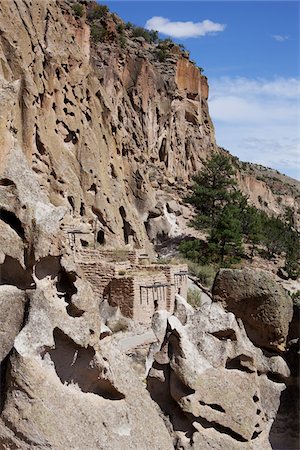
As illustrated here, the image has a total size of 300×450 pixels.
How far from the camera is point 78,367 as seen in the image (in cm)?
373

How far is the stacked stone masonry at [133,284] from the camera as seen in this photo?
646 inches

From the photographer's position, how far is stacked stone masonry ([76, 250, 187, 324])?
16.4 metres

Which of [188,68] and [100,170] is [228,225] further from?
[188,68]

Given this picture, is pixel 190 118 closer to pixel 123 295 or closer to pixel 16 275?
pixel 123 295

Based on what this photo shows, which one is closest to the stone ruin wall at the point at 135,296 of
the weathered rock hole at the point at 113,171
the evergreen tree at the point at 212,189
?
the weathered rock hole at the point at 113,171

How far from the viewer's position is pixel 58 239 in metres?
3.77

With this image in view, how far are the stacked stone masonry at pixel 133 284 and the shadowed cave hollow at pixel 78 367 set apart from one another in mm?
12480

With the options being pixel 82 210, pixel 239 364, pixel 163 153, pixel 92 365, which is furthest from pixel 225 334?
pixel 163 153

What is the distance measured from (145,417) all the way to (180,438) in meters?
0.46

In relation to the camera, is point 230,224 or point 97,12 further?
point 97,12

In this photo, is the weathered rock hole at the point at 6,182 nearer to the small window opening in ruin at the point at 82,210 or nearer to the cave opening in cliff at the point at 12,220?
the cave opening in cliff at the point at 12,220

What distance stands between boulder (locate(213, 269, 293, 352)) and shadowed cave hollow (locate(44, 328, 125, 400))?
194cm

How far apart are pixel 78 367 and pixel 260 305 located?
7.29 ft

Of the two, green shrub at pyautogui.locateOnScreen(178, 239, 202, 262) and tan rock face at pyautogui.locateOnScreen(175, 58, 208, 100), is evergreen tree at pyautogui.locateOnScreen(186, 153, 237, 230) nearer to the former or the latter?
green shrub at pyautogui.locateOnScreen(178, 239, 202, 262)
